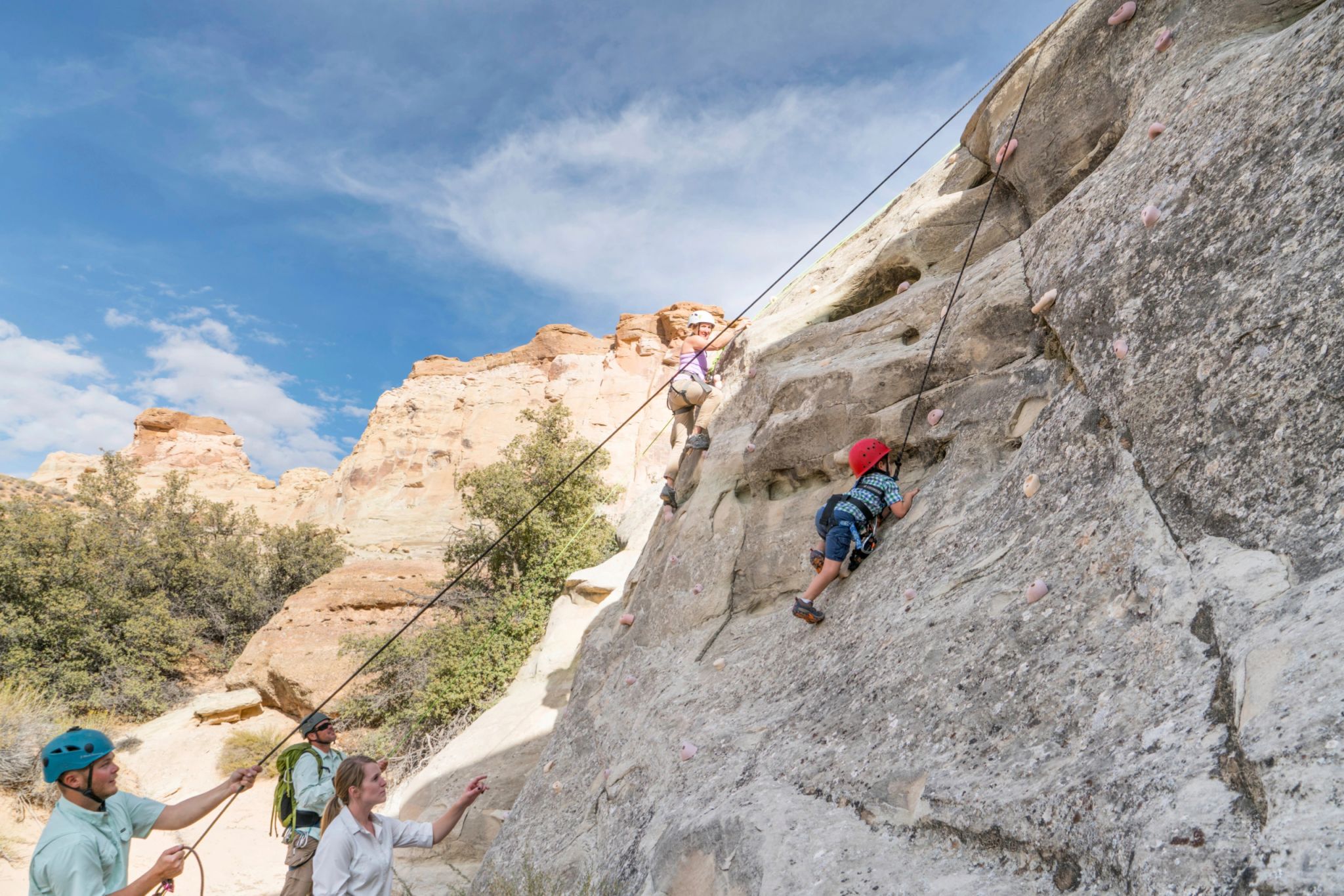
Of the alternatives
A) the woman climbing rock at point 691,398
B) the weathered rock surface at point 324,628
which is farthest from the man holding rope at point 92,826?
the weathered rock surface at point 324,628

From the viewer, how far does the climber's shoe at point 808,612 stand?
4.93 metres

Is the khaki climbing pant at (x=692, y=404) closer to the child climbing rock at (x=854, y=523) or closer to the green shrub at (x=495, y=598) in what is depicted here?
the child climbing rock at (x=854, y=523)

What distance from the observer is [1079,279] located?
14.7 ft

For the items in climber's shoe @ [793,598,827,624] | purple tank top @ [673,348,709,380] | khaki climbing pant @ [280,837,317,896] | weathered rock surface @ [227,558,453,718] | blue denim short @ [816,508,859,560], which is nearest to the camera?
climber's shoe @ [793,598,827,624]

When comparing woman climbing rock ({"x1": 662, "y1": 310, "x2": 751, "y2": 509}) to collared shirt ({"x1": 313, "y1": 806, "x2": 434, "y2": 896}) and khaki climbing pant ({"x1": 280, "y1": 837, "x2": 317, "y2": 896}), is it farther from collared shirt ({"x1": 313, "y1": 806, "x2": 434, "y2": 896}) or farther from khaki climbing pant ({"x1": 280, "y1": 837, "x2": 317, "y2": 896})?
collared shirt ({"x1": 313, "y1": 806, "x2": 434, "y2": 896})

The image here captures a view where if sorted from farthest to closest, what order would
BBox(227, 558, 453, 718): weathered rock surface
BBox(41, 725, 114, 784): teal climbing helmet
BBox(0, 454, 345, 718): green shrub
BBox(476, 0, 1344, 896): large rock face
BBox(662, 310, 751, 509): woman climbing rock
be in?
BBox(0, 454, 345, 718): green shrub, BBox(227, 558, 453, 718): weathered rock surface, BBox(662, 310, 751, 509): woman climbing rock, BBox(41, 725, 114, 784): teal climbing helmet, BBox(476, 0, 1344, 896): large rock face

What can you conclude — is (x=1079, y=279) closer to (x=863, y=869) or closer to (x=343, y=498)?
(x=863, y=869)

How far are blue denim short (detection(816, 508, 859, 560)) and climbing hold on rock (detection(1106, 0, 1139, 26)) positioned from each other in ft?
13.1

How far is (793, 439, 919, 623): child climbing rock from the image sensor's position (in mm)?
5027

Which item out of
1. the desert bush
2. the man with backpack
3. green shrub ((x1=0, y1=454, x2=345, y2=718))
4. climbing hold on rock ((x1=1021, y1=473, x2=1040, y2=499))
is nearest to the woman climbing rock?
the man with backpack

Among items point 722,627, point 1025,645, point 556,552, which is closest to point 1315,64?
point 1025,645

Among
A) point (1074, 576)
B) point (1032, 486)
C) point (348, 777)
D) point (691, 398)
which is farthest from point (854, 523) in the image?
point (691, 398)

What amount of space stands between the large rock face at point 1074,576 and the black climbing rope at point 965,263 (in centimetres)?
9

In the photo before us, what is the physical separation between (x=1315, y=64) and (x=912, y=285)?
3.55 m
